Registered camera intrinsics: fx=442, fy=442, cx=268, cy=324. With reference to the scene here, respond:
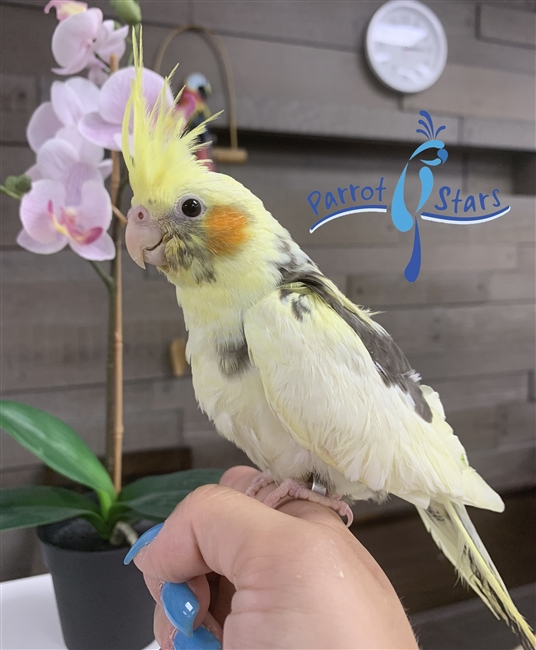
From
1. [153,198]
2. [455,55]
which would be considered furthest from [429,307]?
[153,198]

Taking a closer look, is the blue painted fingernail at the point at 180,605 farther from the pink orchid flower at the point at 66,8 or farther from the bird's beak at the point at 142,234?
the pink orchid flower at the point at 66,8

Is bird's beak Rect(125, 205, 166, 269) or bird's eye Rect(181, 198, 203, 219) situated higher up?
bird's eye Rect(181, 198, 203, 219)

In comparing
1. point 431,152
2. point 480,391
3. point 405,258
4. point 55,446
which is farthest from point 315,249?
point 55,446

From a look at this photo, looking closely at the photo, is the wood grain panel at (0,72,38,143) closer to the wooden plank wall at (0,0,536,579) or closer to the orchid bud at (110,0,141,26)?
the wooden plank wall at (0,0,536,579)

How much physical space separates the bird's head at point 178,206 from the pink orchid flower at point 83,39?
0.59ft

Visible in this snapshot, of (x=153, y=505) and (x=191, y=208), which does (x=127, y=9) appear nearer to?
(x=191, y=208)

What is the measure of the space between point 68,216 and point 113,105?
0.15 m

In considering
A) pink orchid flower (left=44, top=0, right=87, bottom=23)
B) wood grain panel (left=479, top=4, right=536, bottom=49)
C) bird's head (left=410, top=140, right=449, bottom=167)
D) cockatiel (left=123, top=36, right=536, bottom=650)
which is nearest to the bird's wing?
cockatiel (left=123, top=36, right=536, bottom=650)

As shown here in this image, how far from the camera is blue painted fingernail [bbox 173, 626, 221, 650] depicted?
42 centimetres

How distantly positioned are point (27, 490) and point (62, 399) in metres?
0.32

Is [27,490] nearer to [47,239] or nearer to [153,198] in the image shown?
[47,239]

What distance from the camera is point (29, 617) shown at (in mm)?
722

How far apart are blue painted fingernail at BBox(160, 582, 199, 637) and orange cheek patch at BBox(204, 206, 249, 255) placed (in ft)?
1.11

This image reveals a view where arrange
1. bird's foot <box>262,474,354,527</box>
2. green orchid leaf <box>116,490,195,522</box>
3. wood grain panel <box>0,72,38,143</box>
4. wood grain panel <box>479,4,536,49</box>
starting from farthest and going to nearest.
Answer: wood grain panel <box>0,72,38,143</box>, wood grain panel <box>479,4,536,49</box>, green orchid leaf <box>116,490,195,522</box>, bird's foot <box>262,474,354,527</box>
